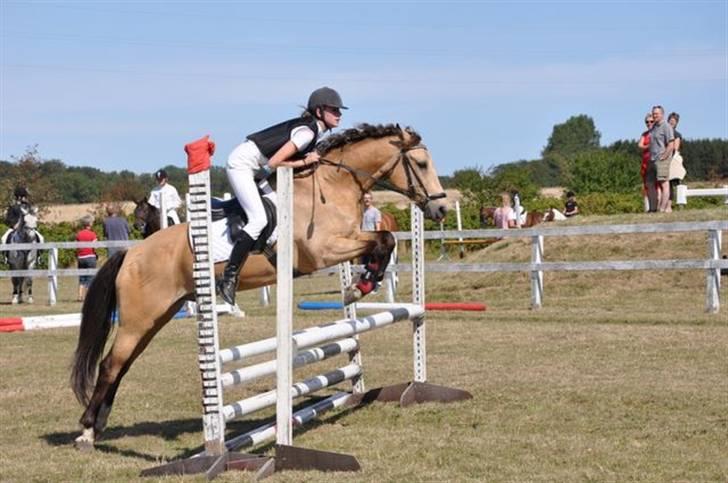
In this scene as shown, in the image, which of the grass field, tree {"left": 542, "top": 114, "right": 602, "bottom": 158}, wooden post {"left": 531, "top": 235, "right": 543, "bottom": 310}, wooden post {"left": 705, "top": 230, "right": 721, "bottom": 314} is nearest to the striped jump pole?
the grass field

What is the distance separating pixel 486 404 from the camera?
309 inches

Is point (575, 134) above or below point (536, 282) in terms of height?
above

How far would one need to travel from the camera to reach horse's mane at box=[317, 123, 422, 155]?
26.0ft

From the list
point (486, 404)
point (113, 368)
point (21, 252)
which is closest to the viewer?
point (113, 368)

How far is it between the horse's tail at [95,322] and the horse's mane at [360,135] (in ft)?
5.72

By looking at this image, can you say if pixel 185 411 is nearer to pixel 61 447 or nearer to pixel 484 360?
pixel 61 447

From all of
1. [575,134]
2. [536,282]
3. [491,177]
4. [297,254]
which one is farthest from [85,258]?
[575,134]

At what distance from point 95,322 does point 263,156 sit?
5.51ft

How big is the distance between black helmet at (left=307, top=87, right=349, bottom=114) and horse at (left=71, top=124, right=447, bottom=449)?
57 cm

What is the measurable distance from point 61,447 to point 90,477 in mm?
1127

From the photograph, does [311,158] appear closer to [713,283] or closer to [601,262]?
[713,283]

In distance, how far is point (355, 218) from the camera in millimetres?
7582

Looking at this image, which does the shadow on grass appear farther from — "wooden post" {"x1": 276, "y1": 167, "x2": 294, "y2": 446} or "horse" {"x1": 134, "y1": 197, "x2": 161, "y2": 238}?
"horse" {"x1": 134, "y1": 197, "x2": 161, "y2": 238}

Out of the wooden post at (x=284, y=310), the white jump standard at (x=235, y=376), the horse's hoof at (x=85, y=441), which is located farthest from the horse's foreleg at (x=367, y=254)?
the horse's hoof at (x=85, y=441)
